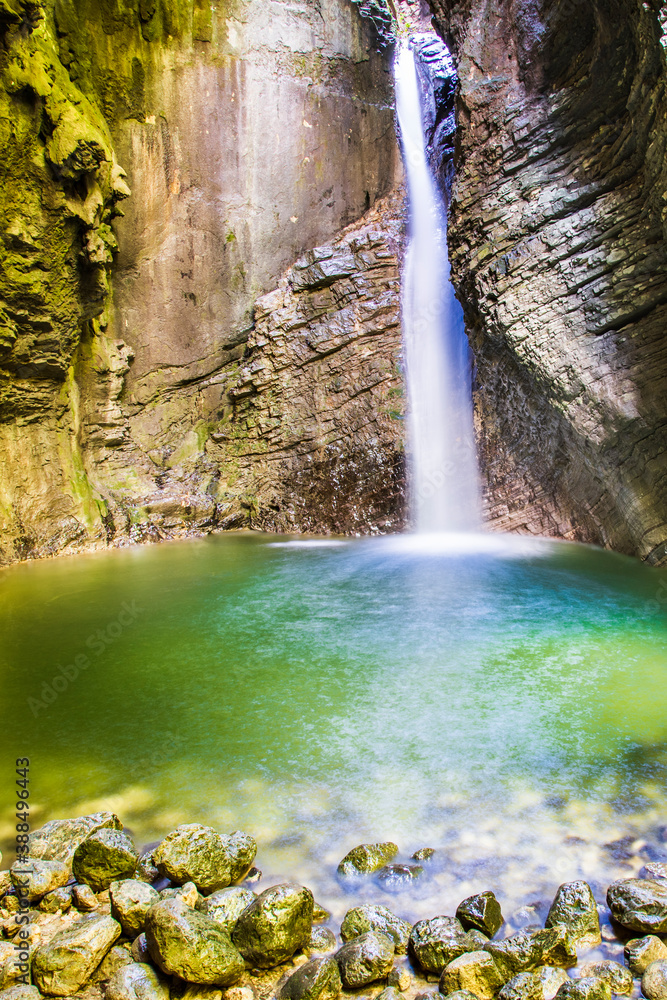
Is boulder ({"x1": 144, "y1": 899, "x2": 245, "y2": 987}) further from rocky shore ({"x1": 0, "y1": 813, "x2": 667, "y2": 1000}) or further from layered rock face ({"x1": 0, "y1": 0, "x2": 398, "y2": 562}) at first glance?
layered rock face ({"x1": 0, "y1": 0, "x2": 398, "y2": 562})

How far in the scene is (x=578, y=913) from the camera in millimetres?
2078

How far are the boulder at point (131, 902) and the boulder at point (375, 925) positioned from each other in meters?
0.73

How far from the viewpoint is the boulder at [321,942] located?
2092 millimetres

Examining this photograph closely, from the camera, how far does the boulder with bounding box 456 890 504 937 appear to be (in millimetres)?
2086

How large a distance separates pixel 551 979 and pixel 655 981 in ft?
1.01

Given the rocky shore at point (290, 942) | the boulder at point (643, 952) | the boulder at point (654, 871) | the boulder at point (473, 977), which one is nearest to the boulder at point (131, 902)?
the rocky shore at point (290, 942)

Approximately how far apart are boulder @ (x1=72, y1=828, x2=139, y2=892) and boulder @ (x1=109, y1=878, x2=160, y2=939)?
0.10 meters

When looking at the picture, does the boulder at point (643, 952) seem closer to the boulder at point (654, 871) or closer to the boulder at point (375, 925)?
the boulder at point (654, 871)

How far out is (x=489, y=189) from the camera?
31.1 feet

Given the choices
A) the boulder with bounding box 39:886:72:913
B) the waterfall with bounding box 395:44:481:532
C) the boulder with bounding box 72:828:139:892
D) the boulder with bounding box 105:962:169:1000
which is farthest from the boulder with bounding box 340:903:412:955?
the waterfall with bounding box 395:44:481:532

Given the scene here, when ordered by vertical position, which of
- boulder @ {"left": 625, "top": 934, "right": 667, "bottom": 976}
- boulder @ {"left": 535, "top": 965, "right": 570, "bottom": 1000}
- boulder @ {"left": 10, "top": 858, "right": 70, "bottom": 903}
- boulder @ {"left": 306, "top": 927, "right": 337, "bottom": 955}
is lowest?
boulder @ {"left": 306, "top": 927, "right": 337, "bottom": 955}

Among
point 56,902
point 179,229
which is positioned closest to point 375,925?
point 56,902

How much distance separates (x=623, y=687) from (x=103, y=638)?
14.6 ft

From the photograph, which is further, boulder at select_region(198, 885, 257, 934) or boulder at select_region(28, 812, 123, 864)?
boulder at select_region(28, 812, 123, 864)
